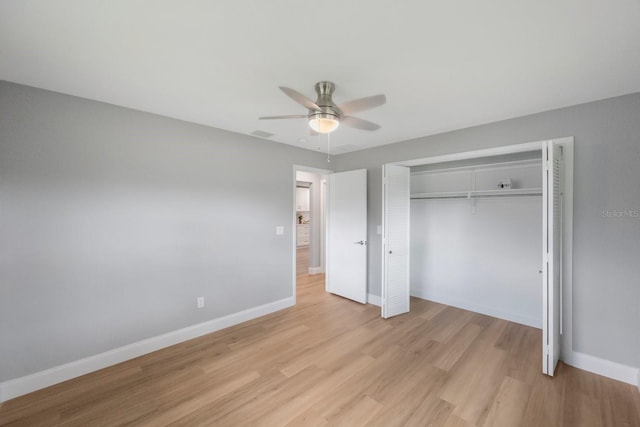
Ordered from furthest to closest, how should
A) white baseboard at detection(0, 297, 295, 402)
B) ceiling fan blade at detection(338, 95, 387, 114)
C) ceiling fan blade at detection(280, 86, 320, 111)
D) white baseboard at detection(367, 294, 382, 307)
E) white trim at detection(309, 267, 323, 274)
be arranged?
1. white trim at detection(309, 267, 323, 274)
2. white baseboard at detection(367, 294, 382, 307)
3. white baseboard at detection(0, 297, 295, 402)
4. ceiling fan blade at detection(338, 95, 387, 114)
5. ceiling fan blade at detection(280, 86, 320, 111)

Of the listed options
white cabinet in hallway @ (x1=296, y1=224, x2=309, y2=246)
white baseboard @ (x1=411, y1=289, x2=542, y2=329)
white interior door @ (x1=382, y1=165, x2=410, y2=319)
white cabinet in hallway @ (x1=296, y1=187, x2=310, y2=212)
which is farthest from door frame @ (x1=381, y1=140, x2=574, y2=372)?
white cabinet in hallway @ (x1=296, y1=224, x2=309, y2=246)

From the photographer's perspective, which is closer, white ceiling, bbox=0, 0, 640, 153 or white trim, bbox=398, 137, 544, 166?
white ceiling, bbox=0, 0, 640, 153

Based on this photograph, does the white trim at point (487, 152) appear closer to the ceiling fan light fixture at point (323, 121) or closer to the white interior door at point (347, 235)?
the white interior door at point (347, 235)

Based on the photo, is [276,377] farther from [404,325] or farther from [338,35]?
[338,35]

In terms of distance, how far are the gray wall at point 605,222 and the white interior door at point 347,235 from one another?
236cm

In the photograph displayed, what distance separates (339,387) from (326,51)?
8.55 feet

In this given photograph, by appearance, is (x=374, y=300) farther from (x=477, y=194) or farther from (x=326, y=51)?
(x=326, y=51)

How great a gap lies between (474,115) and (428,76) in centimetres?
116

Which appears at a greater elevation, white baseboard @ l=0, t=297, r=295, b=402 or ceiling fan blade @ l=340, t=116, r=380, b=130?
ceiling fan blade @ l=340, t=116, r=380, b=130

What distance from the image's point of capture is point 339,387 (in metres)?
2.27

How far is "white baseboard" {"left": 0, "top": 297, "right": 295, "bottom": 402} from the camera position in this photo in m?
2.15

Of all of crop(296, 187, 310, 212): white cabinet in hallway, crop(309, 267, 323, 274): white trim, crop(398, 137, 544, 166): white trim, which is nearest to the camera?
crop(398, 137, 544, 166): white trim

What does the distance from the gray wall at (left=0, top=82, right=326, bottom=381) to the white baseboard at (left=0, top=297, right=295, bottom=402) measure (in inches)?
2.5

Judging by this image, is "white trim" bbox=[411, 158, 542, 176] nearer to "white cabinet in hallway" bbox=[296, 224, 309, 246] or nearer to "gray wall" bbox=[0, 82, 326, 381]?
"gray wall" bbox=[0, 82, 326, 381]
